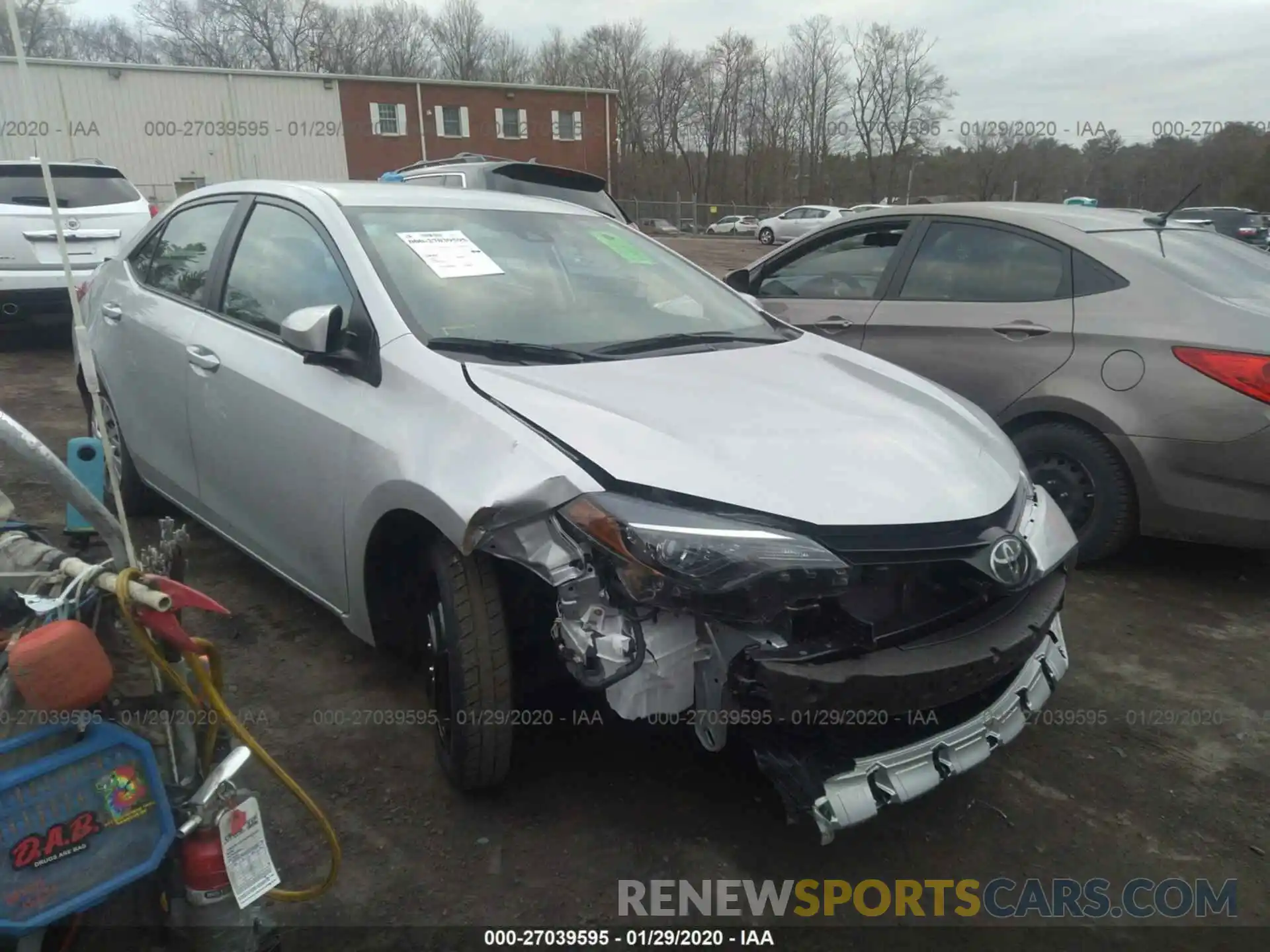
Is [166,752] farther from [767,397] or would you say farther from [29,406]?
[29,406]

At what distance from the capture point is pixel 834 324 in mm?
4855

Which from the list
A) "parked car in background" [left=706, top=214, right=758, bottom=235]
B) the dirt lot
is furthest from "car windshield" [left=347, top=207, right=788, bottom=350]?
"parked car in background" [left=706, top=214, right=758, bottom=235]

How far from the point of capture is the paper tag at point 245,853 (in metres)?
1.56

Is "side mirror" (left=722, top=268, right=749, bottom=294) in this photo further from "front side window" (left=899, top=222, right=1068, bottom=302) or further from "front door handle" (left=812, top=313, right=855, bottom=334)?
"front side window" (left=899, top=222, right=1068, bottom=302)

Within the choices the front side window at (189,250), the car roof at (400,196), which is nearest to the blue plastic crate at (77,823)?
the car roof at (400,196)

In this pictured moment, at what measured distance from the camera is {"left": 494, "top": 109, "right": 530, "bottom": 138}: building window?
1576 inches

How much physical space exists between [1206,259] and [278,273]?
13.1 ft

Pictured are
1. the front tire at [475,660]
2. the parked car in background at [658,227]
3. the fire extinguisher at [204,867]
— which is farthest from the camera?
the parked car in background at [658,227]

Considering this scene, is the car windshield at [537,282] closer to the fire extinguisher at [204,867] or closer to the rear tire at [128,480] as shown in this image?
the fire extinguisher at [204,867]

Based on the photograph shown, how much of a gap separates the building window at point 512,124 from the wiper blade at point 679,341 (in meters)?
40.3

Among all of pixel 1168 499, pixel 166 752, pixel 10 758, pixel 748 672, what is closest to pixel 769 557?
pixel 748 672

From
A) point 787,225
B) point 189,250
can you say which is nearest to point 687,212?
point 787,225

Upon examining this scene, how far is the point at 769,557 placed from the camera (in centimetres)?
193

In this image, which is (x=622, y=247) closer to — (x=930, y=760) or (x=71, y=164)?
(x=930, y=760)
